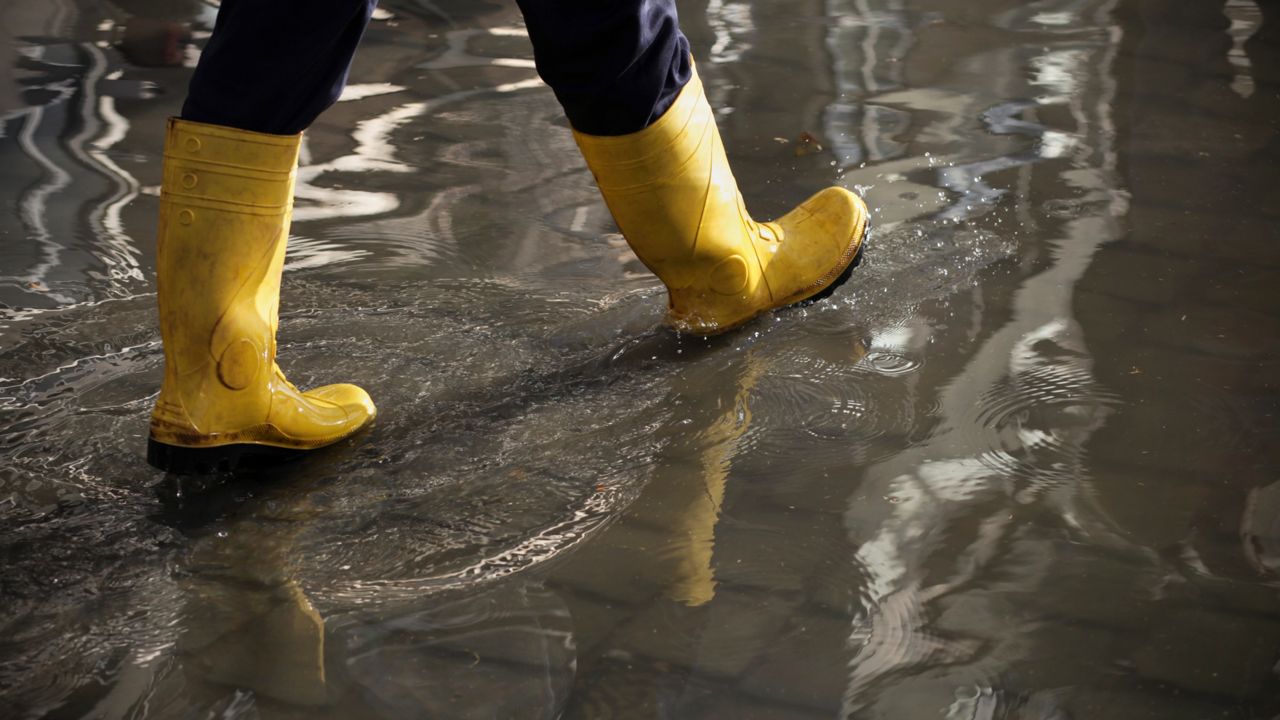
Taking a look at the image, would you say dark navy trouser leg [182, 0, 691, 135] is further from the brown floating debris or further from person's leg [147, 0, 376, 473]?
the brown floating debris

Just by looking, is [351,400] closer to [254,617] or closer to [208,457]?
[208,457]

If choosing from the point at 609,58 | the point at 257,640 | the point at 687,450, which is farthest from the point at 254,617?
the point at 609,58

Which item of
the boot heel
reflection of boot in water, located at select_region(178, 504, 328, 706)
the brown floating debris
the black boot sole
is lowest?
the brown floating debris

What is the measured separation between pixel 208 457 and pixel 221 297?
195mm

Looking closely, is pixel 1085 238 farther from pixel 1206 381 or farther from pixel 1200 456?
pixel 1200 456

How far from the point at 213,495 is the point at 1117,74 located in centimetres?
251

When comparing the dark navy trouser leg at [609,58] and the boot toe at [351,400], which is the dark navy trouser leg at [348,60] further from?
the boot toe at [351,400]

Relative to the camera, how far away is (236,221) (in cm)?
144

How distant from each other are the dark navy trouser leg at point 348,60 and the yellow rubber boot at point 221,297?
1.6 inches

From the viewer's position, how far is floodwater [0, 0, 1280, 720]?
3.80ft

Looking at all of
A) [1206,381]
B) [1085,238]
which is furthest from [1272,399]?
[1085,238]

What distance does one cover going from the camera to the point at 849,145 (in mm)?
2668

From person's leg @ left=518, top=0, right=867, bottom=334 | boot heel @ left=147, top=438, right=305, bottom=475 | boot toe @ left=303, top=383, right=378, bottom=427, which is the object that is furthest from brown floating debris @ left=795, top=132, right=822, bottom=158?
boot heel @ left=147, top=438, right=305, bottom=475

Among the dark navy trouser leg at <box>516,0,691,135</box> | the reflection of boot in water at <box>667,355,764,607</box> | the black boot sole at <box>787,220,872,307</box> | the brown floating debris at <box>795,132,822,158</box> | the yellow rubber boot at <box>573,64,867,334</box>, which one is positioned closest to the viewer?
the reflection of boot in water at <box>667,355,764,607</box>
